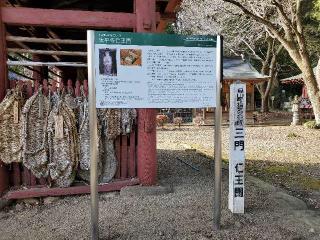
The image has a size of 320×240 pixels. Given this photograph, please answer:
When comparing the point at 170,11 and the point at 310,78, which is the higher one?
the point at 170,11

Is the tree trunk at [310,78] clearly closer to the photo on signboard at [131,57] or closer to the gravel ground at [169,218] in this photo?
the gravel ground at [169,218]

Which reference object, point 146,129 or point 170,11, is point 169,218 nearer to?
point 146,129

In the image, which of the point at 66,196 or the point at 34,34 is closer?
the point at 66,196

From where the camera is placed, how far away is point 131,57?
148 inches

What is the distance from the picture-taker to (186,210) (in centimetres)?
453

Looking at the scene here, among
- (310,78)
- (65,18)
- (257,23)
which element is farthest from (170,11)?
(257,23)

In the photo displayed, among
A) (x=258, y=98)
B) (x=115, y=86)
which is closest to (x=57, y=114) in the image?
(x=115, y=86)

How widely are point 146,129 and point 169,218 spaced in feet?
4.55

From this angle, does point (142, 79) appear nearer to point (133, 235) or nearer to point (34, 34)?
point (133, 235)

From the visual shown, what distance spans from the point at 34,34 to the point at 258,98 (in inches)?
1189

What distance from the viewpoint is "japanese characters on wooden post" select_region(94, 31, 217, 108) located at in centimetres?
364

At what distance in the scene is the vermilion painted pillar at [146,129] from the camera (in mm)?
5137

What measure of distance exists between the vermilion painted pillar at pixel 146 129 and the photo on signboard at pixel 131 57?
148 centimetres

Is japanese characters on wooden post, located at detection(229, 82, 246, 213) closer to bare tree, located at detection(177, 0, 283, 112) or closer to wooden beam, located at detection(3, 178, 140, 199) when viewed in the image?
wooden beam, located at detection(3, 178, 140, 199)
